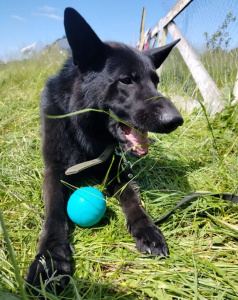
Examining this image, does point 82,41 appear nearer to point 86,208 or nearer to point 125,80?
point 125,80

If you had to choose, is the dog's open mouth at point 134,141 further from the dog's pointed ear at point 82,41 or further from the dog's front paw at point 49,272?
the dog's front paw at point 49,272

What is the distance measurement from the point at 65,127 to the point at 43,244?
2.58 ft

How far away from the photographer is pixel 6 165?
1.91 metres

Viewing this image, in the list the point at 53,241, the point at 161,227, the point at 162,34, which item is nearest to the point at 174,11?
the point at 162,34

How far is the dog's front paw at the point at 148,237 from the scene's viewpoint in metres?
1.15

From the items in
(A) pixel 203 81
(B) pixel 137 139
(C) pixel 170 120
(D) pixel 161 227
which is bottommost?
(D) pixel 161 227

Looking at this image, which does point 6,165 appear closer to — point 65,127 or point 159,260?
point 65,127

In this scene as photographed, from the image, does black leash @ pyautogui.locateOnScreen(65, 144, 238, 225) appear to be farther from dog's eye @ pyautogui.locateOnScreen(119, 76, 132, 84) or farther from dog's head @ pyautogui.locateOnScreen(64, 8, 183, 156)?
dog's eye @ pyautogui.locateOnScreen(119, 76, 132, 84)

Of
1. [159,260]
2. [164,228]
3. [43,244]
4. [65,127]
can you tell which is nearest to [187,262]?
[159,260]

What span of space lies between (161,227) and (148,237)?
172 millimetres

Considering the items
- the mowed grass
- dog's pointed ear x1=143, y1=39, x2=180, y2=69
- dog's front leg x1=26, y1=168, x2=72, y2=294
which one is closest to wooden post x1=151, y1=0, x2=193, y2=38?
dog's pointed ear x1=143, y1=39, x2=180, y2=69

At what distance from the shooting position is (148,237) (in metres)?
1.19

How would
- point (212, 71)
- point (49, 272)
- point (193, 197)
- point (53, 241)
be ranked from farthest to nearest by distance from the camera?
point (212, 71)
point (193, 197)
point (53, 241)
point (49, 272)

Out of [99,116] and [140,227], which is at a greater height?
[99,116]
